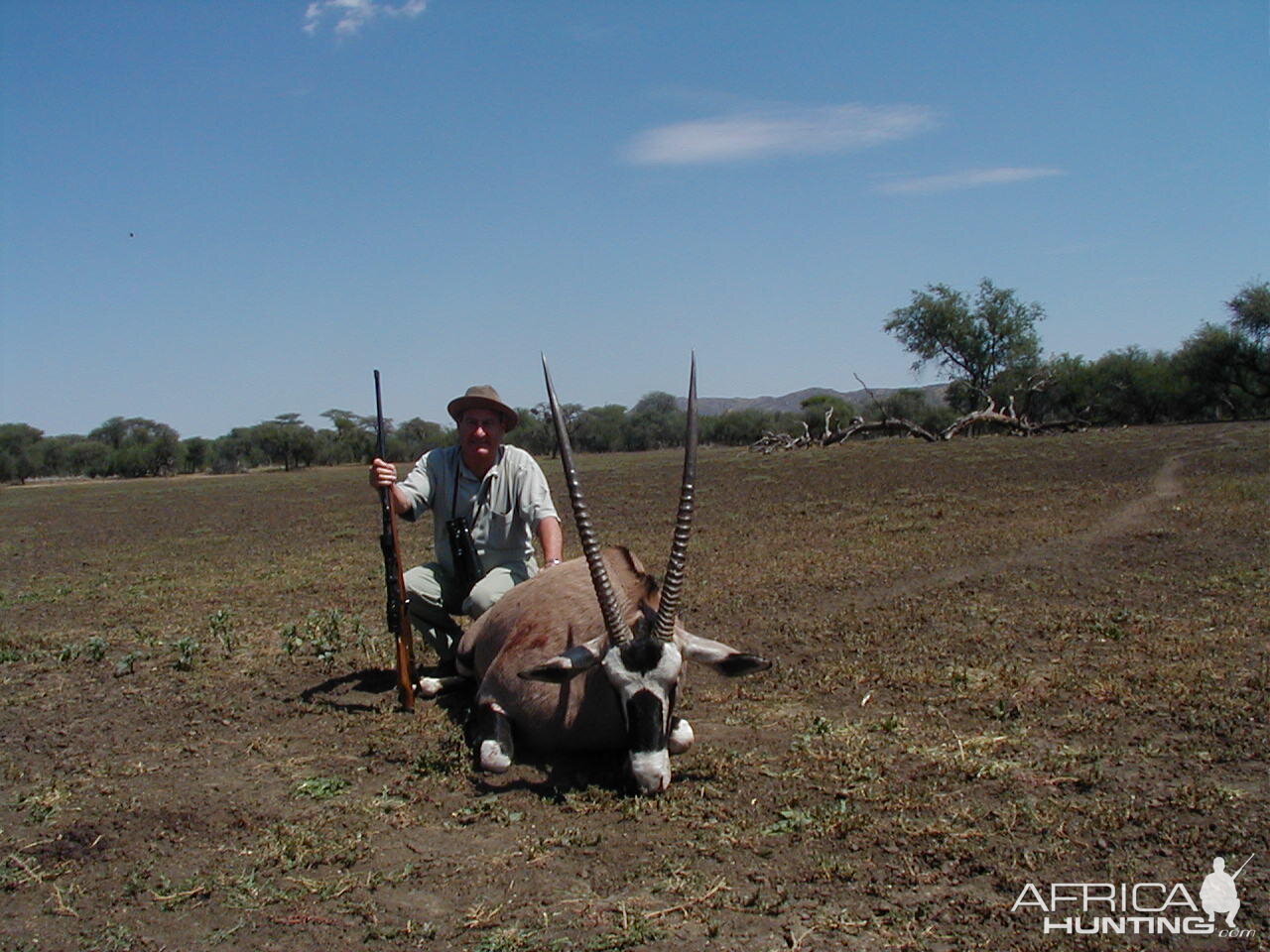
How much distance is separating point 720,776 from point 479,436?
3.02 meters

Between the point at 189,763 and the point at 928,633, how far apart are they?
212 inches

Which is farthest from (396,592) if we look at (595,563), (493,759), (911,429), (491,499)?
(911,429)

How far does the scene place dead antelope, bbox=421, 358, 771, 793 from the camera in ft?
17.2

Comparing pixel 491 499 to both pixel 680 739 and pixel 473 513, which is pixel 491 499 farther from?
pixel 680 739

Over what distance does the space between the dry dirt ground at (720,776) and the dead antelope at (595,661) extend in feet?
0.71

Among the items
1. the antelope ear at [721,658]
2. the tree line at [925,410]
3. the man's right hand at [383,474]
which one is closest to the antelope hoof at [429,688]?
the man's right hand at [383,474]

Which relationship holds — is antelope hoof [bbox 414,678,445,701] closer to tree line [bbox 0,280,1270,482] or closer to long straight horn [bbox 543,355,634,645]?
long straight horn [bbox 543,355,634,645]

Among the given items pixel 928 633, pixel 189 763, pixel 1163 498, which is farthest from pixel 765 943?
pixel 1163 498

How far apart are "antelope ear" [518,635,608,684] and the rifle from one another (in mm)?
1564

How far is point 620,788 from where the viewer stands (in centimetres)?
525

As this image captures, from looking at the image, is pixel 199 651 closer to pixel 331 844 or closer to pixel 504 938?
pixel 331 844

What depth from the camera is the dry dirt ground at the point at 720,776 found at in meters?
3.98

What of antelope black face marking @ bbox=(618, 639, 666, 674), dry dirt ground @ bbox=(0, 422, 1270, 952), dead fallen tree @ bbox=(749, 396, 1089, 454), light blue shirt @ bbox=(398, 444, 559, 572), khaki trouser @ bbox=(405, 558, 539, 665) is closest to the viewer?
dry dirt ground @ bbox=(0, 422, 1270, 952)

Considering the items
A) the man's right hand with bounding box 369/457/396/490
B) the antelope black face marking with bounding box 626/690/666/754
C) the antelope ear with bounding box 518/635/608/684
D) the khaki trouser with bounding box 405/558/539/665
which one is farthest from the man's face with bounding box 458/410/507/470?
the antelope black face marking with bounding box 626/690/666/754
